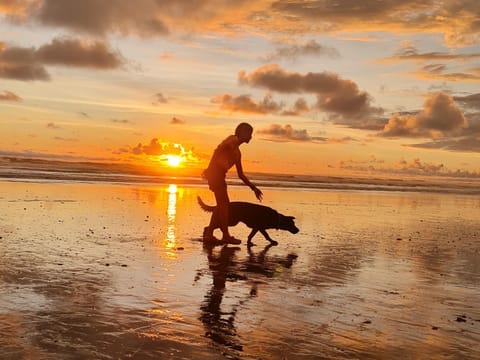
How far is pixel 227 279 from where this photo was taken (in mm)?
7824

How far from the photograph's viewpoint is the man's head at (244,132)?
11047mm

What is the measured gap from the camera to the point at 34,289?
652 centimetres

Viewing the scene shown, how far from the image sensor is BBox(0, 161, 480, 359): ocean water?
15.7 ft

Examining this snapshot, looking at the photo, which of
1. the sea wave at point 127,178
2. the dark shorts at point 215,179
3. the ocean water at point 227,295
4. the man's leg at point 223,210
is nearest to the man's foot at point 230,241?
the man's leg at point 223,210

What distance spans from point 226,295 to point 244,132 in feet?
16.2

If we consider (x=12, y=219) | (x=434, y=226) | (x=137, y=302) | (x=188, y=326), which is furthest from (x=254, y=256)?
(x=434, y=226)

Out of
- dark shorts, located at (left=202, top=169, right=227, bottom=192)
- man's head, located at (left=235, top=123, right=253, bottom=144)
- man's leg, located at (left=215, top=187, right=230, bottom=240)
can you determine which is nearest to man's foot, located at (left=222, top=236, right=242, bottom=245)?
man's leg, located at (left=215, top=187, right=230, bottom=240)

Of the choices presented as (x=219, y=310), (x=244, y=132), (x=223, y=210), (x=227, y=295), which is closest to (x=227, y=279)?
(x=227, y=295)

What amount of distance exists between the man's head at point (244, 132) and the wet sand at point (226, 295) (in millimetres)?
2259

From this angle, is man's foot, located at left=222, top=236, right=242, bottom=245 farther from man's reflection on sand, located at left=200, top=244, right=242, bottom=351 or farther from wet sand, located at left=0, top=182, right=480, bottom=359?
man's reflection on sand, located at left=200, top=244, right=242, bottom=351

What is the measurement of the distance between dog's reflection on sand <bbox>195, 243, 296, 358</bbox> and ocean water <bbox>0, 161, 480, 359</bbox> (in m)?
0.02

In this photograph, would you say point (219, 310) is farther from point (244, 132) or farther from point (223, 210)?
point (244, 132)

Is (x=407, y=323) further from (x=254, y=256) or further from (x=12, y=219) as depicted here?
(x=12, y=219)

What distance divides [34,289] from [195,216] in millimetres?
10394
